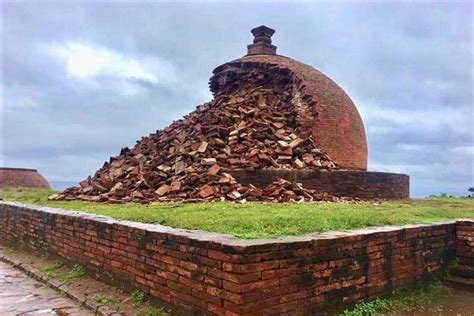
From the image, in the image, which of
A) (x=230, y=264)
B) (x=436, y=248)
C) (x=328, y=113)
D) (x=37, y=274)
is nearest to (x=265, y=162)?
(x=328, y=113)

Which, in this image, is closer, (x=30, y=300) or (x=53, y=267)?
(x=30, y=300)

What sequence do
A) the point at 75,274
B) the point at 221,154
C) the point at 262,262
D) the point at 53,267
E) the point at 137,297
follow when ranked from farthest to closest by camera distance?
the point at 221,154 < the point at 53,267 < the point at 75,274 < the point at 137,297 < the point at 262,262

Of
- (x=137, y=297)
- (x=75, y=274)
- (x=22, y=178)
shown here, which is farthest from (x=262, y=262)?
(x=22, y=178)

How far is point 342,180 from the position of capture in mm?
8523

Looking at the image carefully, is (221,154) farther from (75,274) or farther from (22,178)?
(22,178)

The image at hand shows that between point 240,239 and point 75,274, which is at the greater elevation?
point 240,239

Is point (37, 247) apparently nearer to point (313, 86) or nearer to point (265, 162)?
point (265, 162)

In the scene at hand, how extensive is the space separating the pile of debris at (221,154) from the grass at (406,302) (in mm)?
2646

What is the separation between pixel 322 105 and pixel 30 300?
25.0 feet

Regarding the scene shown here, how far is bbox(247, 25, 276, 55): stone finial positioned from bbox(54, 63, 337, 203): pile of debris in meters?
1.46

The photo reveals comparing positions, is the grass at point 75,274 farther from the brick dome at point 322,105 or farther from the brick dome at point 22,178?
the brick dome at point 22,178

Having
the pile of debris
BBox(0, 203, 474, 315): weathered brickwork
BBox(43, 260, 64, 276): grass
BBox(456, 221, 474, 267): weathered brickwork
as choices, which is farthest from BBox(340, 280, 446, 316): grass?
BBox(43, 260, 64, 276): grass

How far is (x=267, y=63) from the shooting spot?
11156mm

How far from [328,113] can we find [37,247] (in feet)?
22.6
